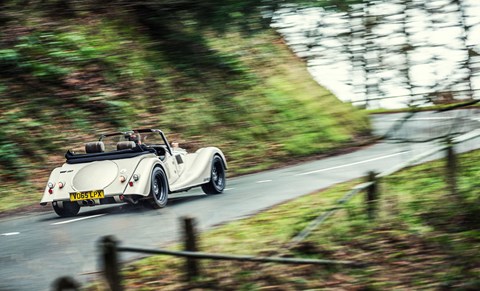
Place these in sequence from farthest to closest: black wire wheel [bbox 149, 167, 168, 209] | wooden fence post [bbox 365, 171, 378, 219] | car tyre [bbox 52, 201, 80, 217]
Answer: car tyre [bbox 52, 201, 80, 217] < black wire wheel [bbox 149, 167, 168, 209] < wooden fence post [bbox 365, 171, 378, 219]

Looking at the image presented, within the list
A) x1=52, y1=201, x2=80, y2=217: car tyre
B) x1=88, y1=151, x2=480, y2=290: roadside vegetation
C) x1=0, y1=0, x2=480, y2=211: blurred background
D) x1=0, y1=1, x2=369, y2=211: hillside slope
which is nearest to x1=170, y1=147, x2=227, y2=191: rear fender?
x1=52, y1=201, x2=80, y2=217: car tyre

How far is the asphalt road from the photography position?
529cm

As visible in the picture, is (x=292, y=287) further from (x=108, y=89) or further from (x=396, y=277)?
(x=108, y=89)

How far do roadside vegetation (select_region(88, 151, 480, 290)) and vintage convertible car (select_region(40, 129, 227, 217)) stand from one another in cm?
199

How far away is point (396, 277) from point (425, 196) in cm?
220

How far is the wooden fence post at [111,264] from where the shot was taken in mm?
5285

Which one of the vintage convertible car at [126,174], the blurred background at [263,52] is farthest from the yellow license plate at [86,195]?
the blurred background at [263,52]

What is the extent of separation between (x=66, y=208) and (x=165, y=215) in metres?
1.64

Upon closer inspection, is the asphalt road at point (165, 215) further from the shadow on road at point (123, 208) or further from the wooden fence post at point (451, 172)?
the wooden fence post at point (451, 172)

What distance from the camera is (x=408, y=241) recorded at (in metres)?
7.16

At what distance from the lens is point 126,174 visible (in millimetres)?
10961

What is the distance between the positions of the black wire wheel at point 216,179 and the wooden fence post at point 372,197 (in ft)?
14.9

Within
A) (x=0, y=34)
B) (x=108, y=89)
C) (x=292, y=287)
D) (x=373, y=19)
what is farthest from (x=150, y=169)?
(x=373, y=19)

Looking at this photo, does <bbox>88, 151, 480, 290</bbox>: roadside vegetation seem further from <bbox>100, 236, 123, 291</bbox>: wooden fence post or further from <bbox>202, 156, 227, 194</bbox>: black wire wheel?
<bbox>202, 156, 227, 194</bbox>: black wire wheel
